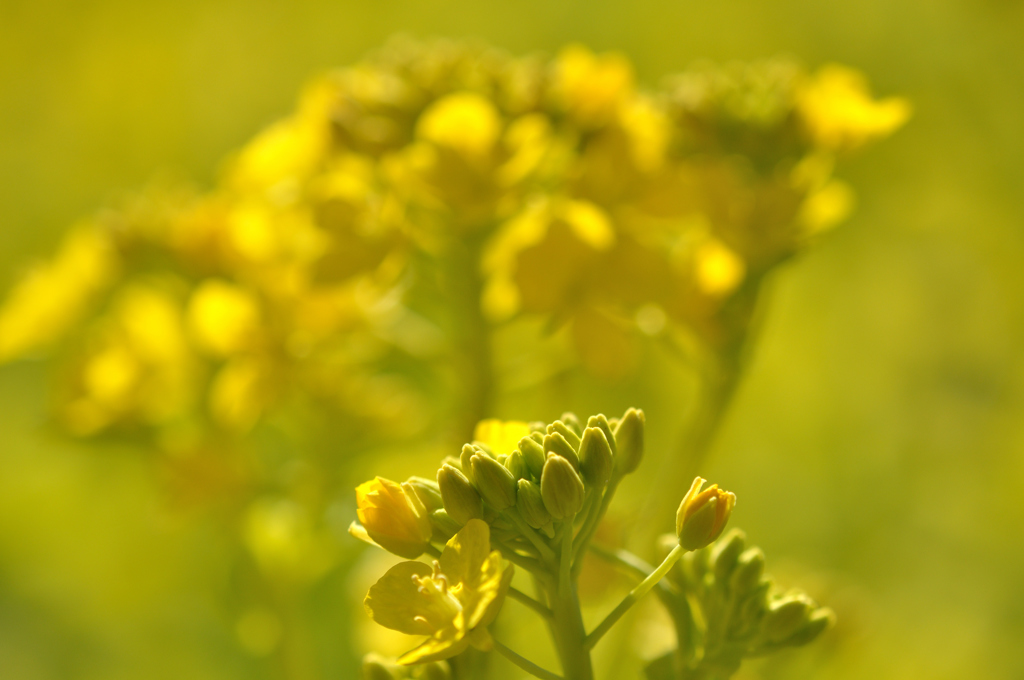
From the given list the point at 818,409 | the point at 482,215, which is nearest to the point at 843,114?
the point at 482,215

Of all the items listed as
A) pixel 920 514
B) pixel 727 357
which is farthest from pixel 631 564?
pixel 920 514

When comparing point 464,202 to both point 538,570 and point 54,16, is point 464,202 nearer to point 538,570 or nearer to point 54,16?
point 538,570

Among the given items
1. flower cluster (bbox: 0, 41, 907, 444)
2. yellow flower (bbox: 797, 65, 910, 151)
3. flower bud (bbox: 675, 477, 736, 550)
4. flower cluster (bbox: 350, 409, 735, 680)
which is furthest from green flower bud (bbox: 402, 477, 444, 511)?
yellow flower (bbox: 797, 65, 910, 151)

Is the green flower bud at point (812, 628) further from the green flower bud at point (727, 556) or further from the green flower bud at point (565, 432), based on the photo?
the green flower bud at point (565, 432)

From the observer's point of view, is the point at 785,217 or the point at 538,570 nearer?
the point at 538,570

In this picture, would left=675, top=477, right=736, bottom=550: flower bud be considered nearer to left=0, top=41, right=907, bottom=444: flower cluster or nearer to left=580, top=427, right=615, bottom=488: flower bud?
left=580, top=427, right=615, bottom=488: flower bud

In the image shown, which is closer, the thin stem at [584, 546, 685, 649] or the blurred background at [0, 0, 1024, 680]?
the thin stem at [584, 546, 685, 649]

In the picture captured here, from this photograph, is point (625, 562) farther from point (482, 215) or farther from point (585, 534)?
point (482, 215)
